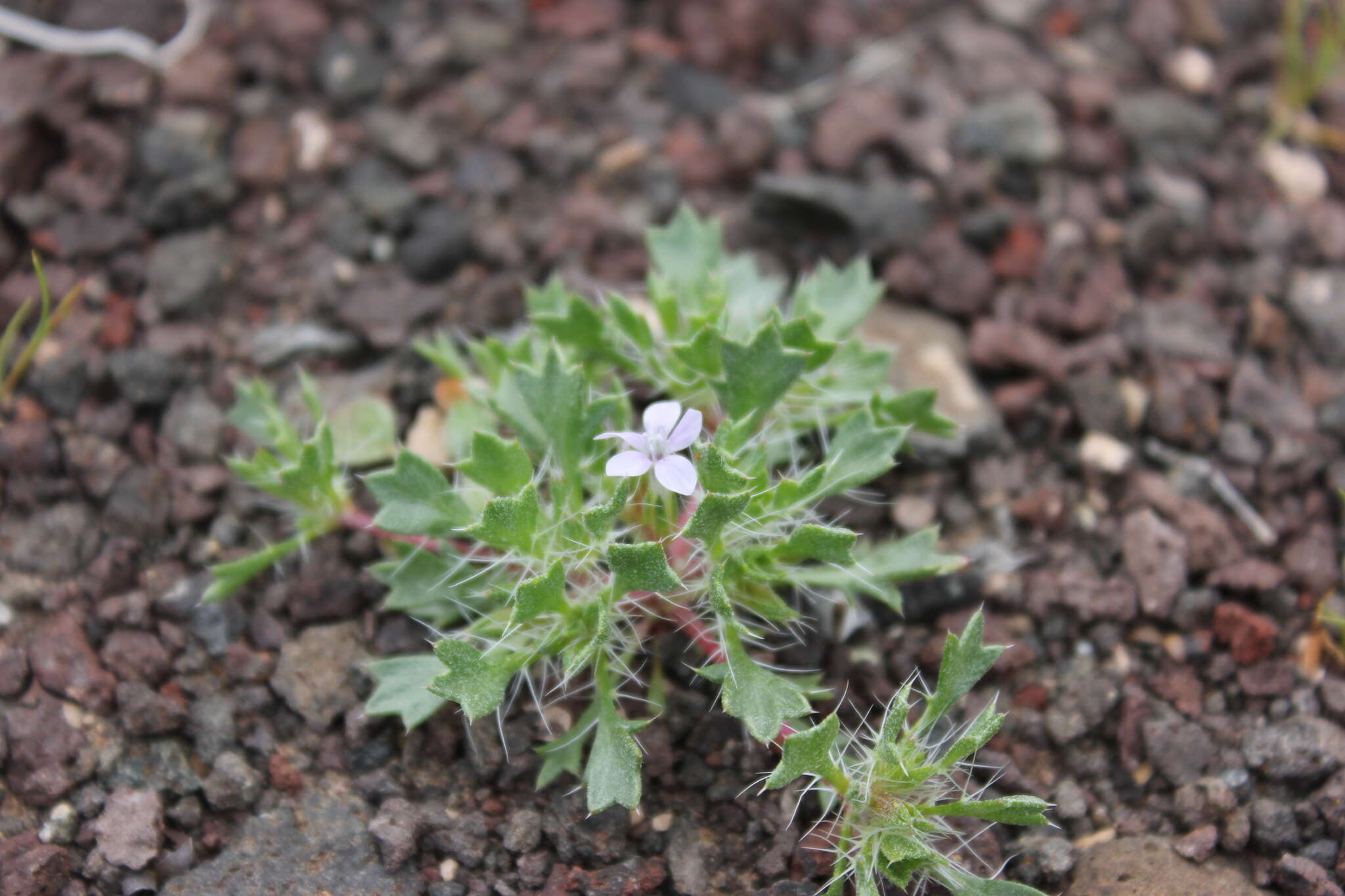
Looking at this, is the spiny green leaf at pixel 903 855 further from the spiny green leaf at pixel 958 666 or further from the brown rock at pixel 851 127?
the brown rock at pixel 851 127

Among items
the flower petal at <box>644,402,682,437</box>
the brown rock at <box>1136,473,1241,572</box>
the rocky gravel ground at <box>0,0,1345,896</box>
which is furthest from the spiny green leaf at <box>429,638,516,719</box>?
the brown rock at <box>1136,473,1241,572</box>

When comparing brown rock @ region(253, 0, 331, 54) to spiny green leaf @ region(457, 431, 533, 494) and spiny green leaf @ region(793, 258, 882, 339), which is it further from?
spiny green leaf @ region(457, 431, 533, 494)

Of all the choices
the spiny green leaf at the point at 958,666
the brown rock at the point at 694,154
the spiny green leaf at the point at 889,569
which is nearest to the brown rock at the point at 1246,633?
the spiny green leaf at the point at 889,569

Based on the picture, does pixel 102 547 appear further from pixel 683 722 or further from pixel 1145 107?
pixel 1145 107

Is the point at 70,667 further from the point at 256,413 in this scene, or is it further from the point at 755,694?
the point at 755,694

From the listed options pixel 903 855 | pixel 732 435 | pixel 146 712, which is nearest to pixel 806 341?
pixel 732 435
